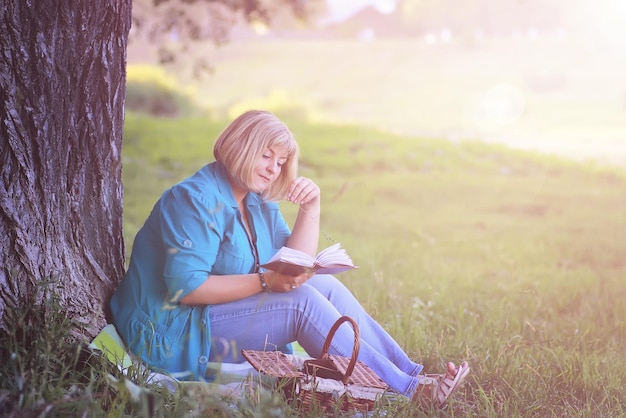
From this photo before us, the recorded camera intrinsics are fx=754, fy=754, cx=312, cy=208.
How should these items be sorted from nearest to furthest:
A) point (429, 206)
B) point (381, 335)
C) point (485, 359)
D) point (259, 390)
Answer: point (259, 390)
point (381, 335)
point (485, 359)
point (429, 206)

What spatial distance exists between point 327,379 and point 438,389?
42 centimetres

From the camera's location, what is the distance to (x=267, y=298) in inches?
109

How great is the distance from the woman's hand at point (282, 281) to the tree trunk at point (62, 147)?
66 cm

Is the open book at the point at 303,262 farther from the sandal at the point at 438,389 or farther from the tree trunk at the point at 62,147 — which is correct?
the tree trunk at the point at 62,147

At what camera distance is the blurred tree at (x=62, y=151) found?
2.54m

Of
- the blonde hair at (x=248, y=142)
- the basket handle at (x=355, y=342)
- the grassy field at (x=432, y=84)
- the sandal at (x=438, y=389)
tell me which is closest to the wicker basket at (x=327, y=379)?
the basket handle at (x=355, y=342)

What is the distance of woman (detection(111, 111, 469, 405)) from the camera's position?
2.72 metres

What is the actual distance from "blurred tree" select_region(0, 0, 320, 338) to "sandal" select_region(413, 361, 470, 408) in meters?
1.22

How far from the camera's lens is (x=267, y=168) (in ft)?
9.64

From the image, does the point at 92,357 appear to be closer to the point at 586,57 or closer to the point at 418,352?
the point at 418,352

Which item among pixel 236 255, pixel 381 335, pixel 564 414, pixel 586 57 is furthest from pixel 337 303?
pixel 586 57

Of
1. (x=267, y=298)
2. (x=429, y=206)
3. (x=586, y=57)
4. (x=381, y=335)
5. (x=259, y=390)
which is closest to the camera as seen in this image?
(x=259, y=390)

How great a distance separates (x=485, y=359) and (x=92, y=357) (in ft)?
5.40

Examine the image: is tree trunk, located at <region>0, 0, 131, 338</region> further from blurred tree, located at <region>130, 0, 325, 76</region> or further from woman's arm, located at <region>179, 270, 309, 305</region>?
blurred tree, located at <region>130, 0, 325, 76</region>
